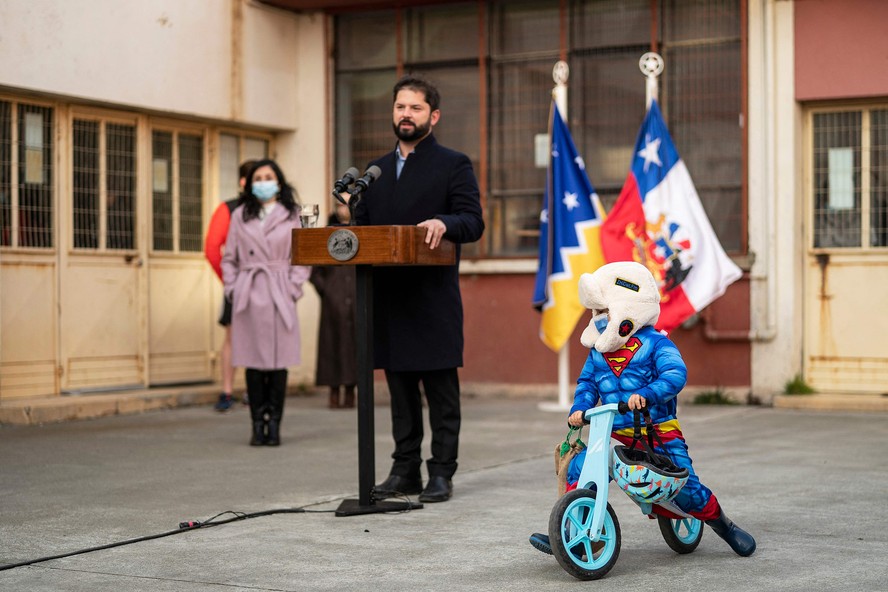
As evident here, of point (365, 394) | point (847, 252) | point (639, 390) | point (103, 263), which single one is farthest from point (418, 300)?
point (847, 252)

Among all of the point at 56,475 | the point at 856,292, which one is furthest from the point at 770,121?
the point at 56,475

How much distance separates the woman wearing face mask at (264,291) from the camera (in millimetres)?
8617

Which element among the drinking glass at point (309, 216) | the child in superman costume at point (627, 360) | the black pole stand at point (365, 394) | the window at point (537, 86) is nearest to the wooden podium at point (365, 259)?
the black pole stand at point (365, 394)

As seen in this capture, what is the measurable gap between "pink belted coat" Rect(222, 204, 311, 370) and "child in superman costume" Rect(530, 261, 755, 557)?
155 inches

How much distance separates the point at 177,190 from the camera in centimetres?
1209

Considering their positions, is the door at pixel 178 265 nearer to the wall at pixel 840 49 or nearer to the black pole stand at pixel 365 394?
the wall at pixel 840 49

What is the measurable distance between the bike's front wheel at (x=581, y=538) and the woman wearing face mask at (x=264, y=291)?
13.6ft

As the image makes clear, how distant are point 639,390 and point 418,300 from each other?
201 cm

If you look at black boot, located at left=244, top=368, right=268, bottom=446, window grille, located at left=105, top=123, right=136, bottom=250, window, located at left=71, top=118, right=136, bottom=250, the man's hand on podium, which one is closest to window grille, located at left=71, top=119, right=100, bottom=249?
window, located at left=71, top=118, right=136, bottom=250

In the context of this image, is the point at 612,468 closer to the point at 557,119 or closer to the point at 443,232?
the point at 443,232

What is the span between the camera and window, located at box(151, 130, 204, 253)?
11883 mm

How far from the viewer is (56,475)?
7402 millimetres

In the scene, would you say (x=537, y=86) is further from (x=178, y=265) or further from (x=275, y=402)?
(x=275, y=402)

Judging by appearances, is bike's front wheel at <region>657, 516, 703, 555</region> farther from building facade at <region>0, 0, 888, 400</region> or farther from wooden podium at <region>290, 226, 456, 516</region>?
building facade at <region>0, 0, 888, 400</region>
